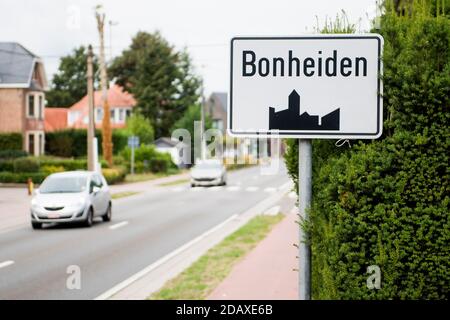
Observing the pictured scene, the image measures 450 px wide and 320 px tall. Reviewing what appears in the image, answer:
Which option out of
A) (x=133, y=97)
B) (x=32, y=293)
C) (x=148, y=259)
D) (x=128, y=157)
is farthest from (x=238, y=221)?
(x=133, y=97)

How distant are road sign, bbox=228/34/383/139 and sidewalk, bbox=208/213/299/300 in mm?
5932

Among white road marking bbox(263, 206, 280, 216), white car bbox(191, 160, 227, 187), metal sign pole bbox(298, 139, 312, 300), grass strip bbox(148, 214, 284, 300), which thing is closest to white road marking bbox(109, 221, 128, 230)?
grass strip bbox(148, 214, 284, 300)

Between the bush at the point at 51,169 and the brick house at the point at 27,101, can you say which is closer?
the brick house at the point at 27,101

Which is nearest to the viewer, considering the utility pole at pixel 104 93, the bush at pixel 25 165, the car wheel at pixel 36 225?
the car wheel at pixel 36 225

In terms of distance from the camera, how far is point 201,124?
2387 inches

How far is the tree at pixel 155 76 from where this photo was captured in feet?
184

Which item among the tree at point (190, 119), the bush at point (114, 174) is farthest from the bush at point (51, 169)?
the tree at point (190, 119)

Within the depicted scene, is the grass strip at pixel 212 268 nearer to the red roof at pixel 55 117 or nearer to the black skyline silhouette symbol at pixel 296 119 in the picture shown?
the black skyline silhouette symbol at pixel 296 119

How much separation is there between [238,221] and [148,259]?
8.25 meters

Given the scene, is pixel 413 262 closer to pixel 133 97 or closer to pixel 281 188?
pixel 281 188

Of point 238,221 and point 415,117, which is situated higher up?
point 415,117

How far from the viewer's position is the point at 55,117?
158 ft

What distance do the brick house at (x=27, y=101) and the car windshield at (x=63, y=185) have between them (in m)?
14.3

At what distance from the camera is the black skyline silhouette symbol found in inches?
126
